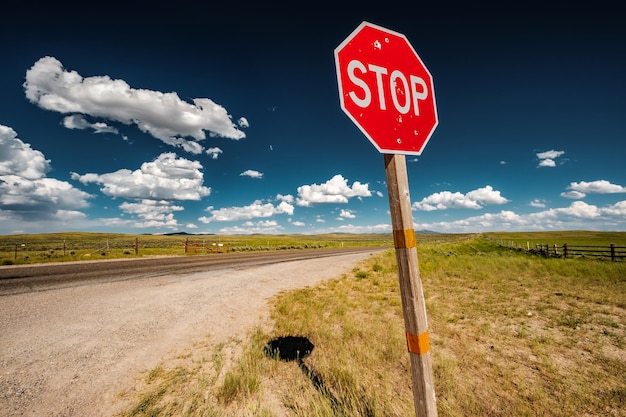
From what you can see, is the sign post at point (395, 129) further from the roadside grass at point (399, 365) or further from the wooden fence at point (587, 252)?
the wooden fence at point (587, 252)

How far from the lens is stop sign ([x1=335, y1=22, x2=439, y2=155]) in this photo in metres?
1.72

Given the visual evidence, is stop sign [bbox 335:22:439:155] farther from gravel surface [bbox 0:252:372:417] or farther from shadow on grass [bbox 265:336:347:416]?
gravel surface [bbox 0:252:372:417]

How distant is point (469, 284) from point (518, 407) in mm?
8532

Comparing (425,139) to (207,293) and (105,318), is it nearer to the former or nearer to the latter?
(105,318)

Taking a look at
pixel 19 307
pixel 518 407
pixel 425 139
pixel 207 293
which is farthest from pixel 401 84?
pixel 19 307

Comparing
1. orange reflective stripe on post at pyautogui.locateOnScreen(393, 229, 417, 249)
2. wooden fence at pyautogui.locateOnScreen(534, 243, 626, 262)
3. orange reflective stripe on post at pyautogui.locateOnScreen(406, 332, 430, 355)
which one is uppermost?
orange reflective stripe on post at pyautogui.locateOnScreen(393, 229, 417, 249)

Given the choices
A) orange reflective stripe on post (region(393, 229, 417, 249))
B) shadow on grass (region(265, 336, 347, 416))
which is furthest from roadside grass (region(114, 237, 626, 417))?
orange reflective stripe on post (region(393, 229, 417, 249))

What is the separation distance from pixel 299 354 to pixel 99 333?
4055 millimetres

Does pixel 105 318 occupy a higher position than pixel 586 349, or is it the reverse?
pixel 105 318

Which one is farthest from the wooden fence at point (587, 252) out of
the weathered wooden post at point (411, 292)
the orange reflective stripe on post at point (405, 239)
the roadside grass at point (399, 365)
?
the orange reflective stripe on post at point (405, 239)

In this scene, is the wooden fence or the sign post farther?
the wooden fence

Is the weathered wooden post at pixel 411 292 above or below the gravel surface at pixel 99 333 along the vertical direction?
above

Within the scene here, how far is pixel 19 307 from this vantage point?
21.6 ft

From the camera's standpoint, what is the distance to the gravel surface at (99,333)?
10.8ft
